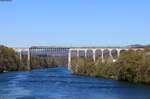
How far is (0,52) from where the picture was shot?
11825cm

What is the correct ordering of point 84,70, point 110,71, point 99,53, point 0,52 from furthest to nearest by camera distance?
point 99,53
point 0,52
point 84,70
point 110,71

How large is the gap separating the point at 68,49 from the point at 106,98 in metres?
121

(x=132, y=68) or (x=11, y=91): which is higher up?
(x=132, y=68)

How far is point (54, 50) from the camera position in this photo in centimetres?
16925

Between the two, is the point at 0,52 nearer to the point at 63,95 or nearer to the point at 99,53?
the point at 99,53

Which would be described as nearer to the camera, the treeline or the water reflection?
the water reflection

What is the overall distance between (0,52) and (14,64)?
584 inches

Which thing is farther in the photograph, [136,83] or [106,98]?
[136,83]

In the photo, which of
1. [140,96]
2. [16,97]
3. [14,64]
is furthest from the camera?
[14,64]

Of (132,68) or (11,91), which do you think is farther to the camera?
(132,68)

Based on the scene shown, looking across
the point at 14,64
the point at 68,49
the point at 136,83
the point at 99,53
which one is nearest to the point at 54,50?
the point at 68,49

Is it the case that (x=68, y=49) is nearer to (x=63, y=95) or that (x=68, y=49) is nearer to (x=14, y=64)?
(x=14, y=64)

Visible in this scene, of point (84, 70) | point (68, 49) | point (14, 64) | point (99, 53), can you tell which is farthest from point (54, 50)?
point (84, 70)

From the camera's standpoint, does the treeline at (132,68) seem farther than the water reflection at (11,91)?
Yes
